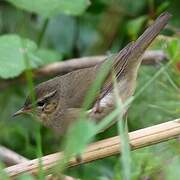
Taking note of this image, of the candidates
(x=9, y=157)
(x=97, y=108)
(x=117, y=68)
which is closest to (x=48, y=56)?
(x=9, y=157)

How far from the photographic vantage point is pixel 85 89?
444 centimetres

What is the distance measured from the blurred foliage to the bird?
24cm

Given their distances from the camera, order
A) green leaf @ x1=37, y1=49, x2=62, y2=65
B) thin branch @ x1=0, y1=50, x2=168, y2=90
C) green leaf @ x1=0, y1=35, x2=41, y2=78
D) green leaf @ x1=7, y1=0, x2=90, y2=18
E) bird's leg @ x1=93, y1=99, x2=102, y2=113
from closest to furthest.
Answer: bird's leg @ x1=93, y1=99, x2=102, y2=113 → green leaf @ x1=7, y1=0, x2=90, y2=18 → green leaf @ x1=0, y1=35, x2=41, y2=78 → thin branch @ x1=0, y1=50, x2=168, y2=90 → green leaf @ x1=37, y1=49, x2=62, y2=65

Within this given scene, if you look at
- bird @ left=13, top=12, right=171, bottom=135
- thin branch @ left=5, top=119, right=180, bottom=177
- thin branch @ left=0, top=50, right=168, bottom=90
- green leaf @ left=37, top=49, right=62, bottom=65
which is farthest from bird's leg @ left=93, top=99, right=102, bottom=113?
green leaf @ left=37, top=49, right=62, bottom=65

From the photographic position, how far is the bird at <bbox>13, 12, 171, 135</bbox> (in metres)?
4.24

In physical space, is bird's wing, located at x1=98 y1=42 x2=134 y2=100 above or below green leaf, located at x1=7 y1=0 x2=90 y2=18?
below

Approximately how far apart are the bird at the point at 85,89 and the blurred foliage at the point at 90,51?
0.24m

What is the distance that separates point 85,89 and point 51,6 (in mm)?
738

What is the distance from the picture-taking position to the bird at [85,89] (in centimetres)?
424

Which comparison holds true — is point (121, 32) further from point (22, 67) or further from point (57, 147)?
point (22, 67)

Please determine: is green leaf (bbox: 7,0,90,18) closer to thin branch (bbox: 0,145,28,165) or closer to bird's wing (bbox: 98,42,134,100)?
bird's wing (bbox: 98,42,134,100)

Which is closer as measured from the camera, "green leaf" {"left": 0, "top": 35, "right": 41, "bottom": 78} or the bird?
the bird

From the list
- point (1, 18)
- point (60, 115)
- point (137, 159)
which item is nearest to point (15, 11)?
point (1, 18)

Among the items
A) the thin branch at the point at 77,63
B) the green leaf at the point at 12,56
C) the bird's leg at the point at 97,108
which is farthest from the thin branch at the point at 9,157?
the thin branch at the point at 77,63
